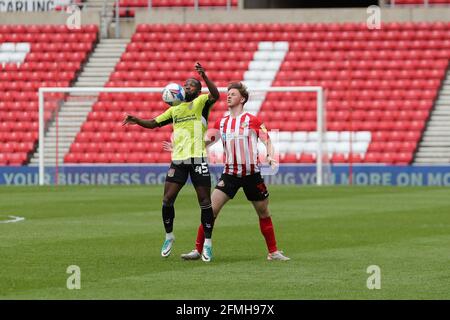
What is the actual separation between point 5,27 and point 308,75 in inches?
445

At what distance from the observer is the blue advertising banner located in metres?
33.2

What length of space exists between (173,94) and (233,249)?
245cm

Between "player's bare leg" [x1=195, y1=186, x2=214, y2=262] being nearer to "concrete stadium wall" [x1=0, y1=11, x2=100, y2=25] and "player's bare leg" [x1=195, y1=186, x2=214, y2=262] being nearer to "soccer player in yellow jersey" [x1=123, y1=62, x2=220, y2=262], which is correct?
"soccer player in yellow jersey" [x1=123, y1=62, x2=220, y2=262]

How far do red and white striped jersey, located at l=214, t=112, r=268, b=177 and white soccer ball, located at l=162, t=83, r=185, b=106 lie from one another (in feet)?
1.88

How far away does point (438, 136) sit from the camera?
35.6 meters

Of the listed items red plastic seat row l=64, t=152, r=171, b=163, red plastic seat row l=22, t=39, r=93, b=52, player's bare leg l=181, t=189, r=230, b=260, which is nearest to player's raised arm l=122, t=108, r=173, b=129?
player's bare leg l=181, t=189, r=230, b=260

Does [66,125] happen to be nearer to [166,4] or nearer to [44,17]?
[44,17]

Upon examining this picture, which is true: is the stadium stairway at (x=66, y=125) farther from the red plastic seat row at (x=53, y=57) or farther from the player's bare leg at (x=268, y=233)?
the player's bare leg at (x=268, y=233)

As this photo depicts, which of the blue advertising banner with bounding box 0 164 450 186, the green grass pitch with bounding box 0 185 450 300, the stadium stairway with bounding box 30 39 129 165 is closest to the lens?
the green grass pitch with bounding box 0 185 450 300

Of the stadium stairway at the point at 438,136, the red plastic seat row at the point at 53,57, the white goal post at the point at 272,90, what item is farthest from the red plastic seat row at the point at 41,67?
the stadium stairway at the point at 438,136

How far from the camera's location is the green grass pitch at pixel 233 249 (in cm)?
1156

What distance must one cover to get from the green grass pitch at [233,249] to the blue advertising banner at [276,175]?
609 cm

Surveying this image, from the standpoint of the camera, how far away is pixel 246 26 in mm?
41250
